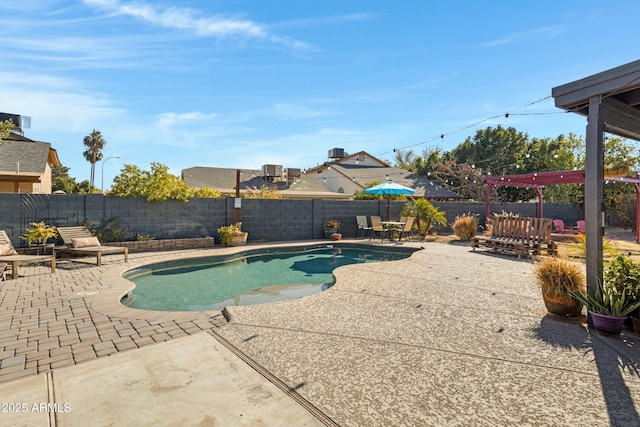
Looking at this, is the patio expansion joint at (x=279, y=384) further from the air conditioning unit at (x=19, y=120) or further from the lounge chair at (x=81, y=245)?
the air conditioning unit at (x=19, y=120)

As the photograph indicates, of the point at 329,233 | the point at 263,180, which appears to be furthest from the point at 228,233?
the point at 263,180

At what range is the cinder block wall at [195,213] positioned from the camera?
9031 millimetres

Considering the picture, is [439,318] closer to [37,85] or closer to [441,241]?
[441,241]

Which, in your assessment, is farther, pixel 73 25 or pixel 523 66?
pixel 523 66

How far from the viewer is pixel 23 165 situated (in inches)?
547

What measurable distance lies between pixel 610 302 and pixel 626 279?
1.18 feet

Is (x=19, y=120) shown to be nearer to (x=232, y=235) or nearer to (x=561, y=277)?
(x=232, y=235)

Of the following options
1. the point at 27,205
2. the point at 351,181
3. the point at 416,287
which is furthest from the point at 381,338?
the point at 351,181

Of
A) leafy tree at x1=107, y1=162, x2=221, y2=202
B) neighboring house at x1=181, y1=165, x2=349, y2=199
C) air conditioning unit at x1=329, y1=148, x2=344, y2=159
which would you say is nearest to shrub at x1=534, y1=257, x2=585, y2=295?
leafy tree at x1=107, y1=162, x2=221, y2=202

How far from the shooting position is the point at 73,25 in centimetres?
773

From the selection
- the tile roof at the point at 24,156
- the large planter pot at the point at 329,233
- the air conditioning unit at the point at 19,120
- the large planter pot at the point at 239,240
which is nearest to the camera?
the large planter pot at the point at 239,240

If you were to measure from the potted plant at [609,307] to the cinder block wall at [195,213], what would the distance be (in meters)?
10.5

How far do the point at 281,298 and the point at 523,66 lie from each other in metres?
10.6

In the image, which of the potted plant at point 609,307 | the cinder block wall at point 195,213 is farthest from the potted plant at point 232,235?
the potted plant at point 609,307
